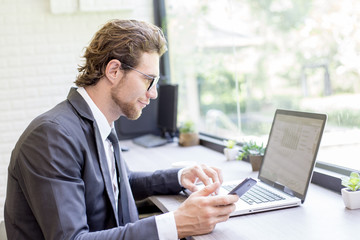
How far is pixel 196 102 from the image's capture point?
390 cm

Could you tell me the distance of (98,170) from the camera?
146 cm

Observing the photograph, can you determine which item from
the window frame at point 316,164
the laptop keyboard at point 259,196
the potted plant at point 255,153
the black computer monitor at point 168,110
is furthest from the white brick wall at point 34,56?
the laptop keyboard at point 259,196

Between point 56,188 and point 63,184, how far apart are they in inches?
1.0

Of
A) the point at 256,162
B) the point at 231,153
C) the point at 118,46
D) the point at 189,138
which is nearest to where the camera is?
the point at 118,46

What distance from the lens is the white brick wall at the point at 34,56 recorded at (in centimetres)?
379

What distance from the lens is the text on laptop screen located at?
1546mm

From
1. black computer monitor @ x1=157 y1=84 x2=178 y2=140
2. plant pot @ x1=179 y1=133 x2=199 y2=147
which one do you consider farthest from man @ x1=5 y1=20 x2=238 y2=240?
black computer monitor @ x1=157 y1=84 x2=178 y2=140

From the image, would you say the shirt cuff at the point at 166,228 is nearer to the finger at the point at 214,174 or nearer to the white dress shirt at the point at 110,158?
the white dress shirt at the point at 110,158

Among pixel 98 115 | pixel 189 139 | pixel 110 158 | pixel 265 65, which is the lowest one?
pixel 189 139

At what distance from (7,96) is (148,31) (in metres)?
2.59

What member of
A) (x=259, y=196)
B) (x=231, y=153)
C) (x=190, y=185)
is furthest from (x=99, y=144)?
(x=231, y=153)

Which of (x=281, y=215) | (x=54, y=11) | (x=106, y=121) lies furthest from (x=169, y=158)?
(x=54, y=11)

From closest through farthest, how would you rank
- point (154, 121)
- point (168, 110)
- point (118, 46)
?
point (118, 46) → point (168, 110) → point (154, 121)

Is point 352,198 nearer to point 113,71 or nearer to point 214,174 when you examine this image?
point 214,174
